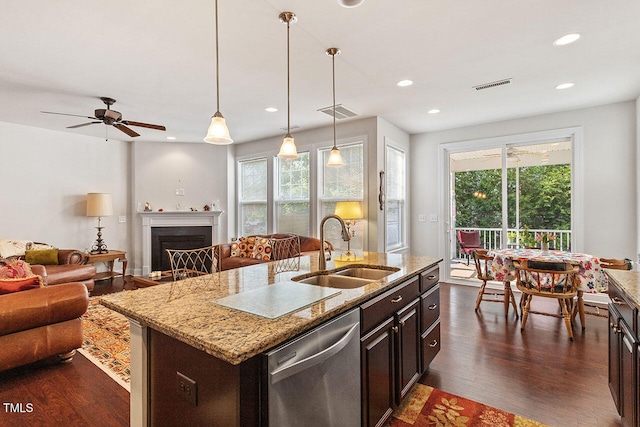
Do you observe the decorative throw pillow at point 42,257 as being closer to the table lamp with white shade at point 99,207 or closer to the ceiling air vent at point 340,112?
the table lamp with white shade at point 99,207

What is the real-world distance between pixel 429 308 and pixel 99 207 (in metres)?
5.81

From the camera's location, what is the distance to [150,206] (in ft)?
21.0

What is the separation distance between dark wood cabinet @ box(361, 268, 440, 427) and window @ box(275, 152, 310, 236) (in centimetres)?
350

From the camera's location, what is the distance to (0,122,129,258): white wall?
5.09 m

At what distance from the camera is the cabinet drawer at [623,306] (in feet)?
5.02

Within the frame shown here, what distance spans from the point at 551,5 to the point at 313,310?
2.59 meters

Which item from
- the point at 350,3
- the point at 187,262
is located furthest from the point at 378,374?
the point at 187,262

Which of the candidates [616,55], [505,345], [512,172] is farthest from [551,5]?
[512,172]

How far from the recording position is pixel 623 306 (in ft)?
5.57

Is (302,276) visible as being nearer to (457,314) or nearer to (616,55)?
(457,314)

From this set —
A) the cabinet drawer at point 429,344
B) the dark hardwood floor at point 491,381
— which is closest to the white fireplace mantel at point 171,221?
the dark hardwood floor at point 491,381

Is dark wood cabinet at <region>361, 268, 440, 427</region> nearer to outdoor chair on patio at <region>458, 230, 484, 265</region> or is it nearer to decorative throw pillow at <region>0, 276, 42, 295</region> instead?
decorative throw pillow at <region>0, 276, 42, 295</region>

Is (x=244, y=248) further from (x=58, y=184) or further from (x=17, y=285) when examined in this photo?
(x=58, y=184)

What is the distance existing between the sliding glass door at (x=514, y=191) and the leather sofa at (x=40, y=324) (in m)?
5.21
